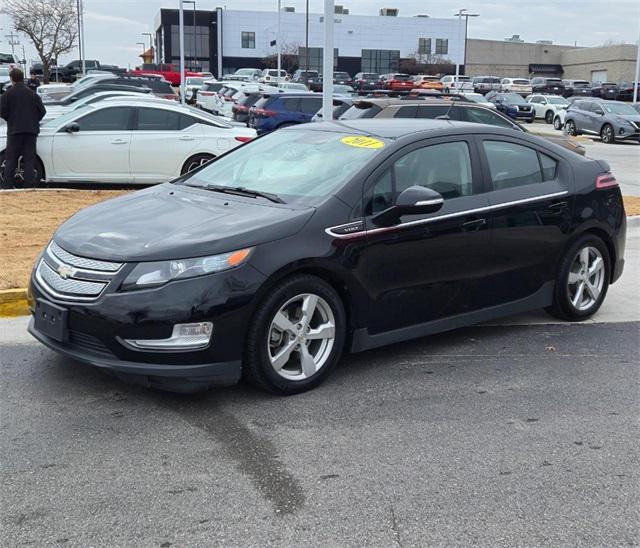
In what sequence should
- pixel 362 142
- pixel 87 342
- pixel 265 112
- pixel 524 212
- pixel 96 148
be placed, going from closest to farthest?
1. pixel 87 342
2. pixel 362 142
3. pixel 524 212
4. pixel 96 148
5. pixel 265 112

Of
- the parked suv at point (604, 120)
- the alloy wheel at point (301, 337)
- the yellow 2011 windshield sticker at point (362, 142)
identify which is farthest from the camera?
the parked suv at point (604, 120)

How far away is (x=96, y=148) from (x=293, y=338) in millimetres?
8983

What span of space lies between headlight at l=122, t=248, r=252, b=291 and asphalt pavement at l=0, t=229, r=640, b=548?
757 millimetres

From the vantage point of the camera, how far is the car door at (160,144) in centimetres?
1287

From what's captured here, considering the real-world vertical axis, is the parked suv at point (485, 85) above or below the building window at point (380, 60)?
below

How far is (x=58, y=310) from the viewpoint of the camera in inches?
175

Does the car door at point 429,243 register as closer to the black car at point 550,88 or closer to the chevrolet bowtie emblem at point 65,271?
the chevrolet bowtie emblem at point 65,271

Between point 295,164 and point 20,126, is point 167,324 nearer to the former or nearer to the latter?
point 295,164

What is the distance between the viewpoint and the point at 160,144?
1295 cm

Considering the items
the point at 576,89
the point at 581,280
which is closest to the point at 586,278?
the point at 581,280

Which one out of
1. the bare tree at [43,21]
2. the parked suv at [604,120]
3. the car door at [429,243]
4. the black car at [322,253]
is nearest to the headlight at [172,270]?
the black car at [322,253]

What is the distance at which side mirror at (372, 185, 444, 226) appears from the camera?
4.98 meters

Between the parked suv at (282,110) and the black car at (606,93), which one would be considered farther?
the black car at (606,93)

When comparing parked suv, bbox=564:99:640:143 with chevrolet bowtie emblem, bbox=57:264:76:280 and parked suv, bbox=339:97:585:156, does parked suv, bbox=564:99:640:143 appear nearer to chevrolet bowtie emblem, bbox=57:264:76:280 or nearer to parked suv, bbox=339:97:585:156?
parked suv, bbox=339:97:585:156
